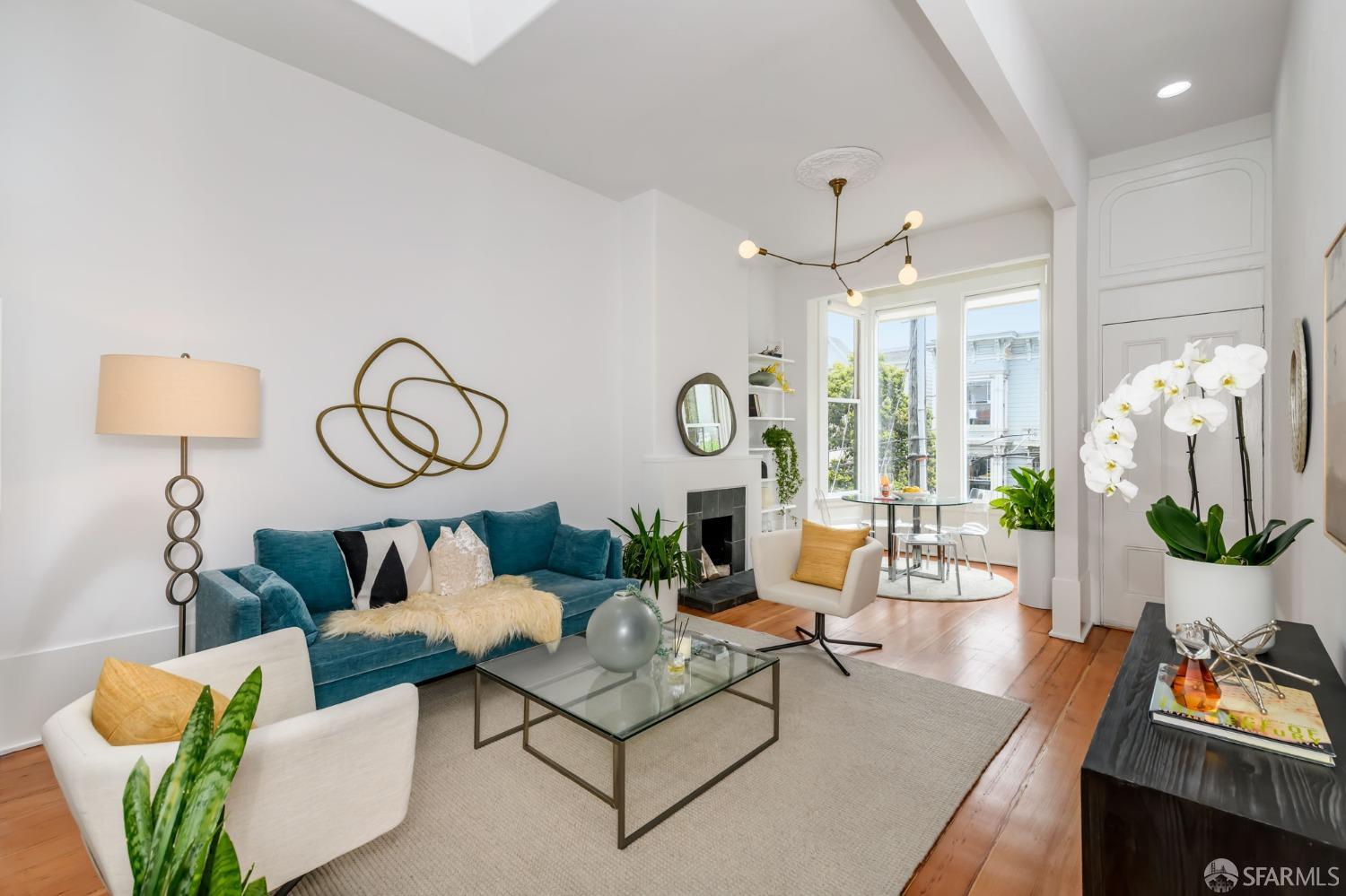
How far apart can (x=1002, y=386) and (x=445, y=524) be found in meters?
5.41

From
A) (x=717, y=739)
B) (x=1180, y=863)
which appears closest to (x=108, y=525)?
(x=717, y=739)

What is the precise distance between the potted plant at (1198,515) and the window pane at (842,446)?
498 centimetres

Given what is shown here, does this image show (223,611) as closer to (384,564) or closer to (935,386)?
(384,564)

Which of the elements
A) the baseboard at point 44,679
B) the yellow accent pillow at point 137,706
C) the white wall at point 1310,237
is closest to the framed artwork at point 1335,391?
the white wall at point 1310,237

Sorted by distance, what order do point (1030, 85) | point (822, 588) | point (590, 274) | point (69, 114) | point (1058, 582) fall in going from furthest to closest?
point (590, 274) → point (1058, 582) → point (822, 588) → point (1030, 85) → point (69, 114)

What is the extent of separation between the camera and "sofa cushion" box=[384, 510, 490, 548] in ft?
10.6

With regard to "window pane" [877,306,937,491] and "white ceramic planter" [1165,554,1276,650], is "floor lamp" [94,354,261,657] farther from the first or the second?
"window pane" [877,306,937,491]

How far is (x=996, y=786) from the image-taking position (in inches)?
86.1

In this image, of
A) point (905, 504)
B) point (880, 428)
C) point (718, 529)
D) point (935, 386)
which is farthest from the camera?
point (880, 428)

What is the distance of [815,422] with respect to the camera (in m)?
6.36

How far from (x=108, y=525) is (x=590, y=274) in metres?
3.12

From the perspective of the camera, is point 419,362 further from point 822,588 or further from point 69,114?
point 822,588

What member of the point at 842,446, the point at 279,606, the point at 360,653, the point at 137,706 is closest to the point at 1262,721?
the point at 137,706

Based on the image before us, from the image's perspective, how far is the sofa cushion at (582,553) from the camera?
349 centimetres
